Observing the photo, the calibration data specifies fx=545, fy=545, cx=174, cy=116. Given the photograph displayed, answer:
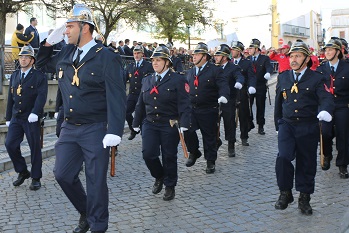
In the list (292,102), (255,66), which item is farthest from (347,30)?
(292,102)

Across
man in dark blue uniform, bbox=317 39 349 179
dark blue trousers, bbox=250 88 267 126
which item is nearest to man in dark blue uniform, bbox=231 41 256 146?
dark blue trousers, bbox=250 88 267 126

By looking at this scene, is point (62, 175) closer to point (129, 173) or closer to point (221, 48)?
point (129, 173)

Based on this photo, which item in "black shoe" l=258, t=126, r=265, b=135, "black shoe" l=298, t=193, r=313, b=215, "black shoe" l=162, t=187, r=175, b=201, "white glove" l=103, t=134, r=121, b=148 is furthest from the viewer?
"black shoe" l=258, t=126, r=265, b=135

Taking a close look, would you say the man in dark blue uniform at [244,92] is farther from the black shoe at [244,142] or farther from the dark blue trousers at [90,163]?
the dark blue trousers at [90,163]

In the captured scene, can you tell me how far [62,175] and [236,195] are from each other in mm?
3029

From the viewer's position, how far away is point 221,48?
1071 centimetres

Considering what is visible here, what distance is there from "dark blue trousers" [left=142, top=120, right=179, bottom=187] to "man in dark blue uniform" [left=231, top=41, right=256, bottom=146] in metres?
4.56

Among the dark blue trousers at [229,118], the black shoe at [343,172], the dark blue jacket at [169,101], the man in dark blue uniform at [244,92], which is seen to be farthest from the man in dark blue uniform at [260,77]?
the dark blue jacket at [169,101]

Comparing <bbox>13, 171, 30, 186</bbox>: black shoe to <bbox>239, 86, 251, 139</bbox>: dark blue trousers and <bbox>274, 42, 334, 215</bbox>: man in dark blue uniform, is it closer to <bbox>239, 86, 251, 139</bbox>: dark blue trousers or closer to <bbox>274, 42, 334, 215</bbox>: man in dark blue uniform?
<bbox>274, 42, 334, 215</bbox>: man in dark blue uniform

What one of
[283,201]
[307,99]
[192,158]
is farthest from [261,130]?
[283,201]

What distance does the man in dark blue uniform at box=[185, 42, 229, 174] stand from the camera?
9320 millimetres

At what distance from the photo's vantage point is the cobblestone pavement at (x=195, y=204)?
629 centimetres

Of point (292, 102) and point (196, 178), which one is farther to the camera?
point (196, 178)

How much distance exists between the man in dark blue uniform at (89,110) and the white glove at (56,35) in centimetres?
1
